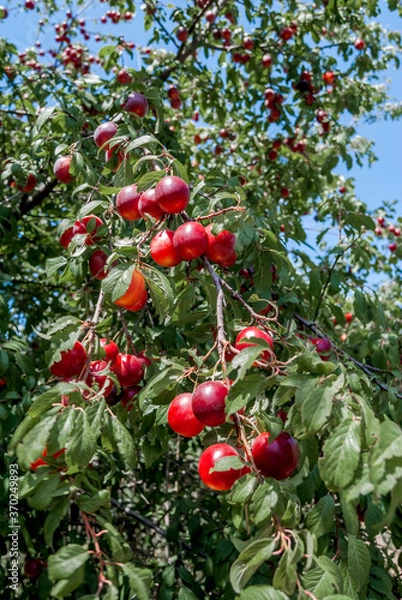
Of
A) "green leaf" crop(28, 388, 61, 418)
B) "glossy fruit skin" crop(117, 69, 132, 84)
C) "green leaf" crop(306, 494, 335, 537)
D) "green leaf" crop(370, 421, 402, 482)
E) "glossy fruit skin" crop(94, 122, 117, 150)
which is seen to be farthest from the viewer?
"glossy fruit skin" crop(117, 69, 132, 84)

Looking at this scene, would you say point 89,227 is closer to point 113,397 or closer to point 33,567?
point 113,397

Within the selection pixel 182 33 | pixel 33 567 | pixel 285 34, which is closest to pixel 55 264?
pixel 33 567

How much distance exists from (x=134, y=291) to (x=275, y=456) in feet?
1.46

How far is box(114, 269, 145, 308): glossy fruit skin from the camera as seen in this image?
1.08 meters

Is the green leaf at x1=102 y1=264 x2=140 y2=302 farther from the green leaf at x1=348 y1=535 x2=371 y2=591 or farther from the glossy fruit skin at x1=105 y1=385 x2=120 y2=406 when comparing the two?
the green leaf at x1=348 y1=535 x2=371 y2=591

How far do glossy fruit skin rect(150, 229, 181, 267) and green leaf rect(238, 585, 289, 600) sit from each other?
2.18 feet

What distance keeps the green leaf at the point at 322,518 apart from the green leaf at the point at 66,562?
0.45 metres

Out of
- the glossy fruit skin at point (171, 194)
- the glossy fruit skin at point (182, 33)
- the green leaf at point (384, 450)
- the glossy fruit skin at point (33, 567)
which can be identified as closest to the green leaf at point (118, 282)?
the glossy fruit skin at point (171, 194)

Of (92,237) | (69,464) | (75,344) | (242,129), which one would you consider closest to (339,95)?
(242,129)

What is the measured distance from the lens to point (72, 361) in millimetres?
1102

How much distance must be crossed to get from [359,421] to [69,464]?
457 millimetres

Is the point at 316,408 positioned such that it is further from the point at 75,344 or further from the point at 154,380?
the point at 75,344

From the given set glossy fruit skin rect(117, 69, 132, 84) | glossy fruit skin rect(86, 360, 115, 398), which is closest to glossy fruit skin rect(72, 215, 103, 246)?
glossy fruit skin rect(86, 360, 115, 398)

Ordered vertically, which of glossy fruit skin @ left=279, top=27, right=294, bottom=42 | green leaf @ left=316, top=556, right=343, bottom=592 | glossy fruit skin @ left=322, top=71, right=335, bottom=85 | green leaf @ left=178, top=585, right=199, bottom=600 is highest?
glossy fruit skin @ left=279, top=27, right=294, bottom=42
